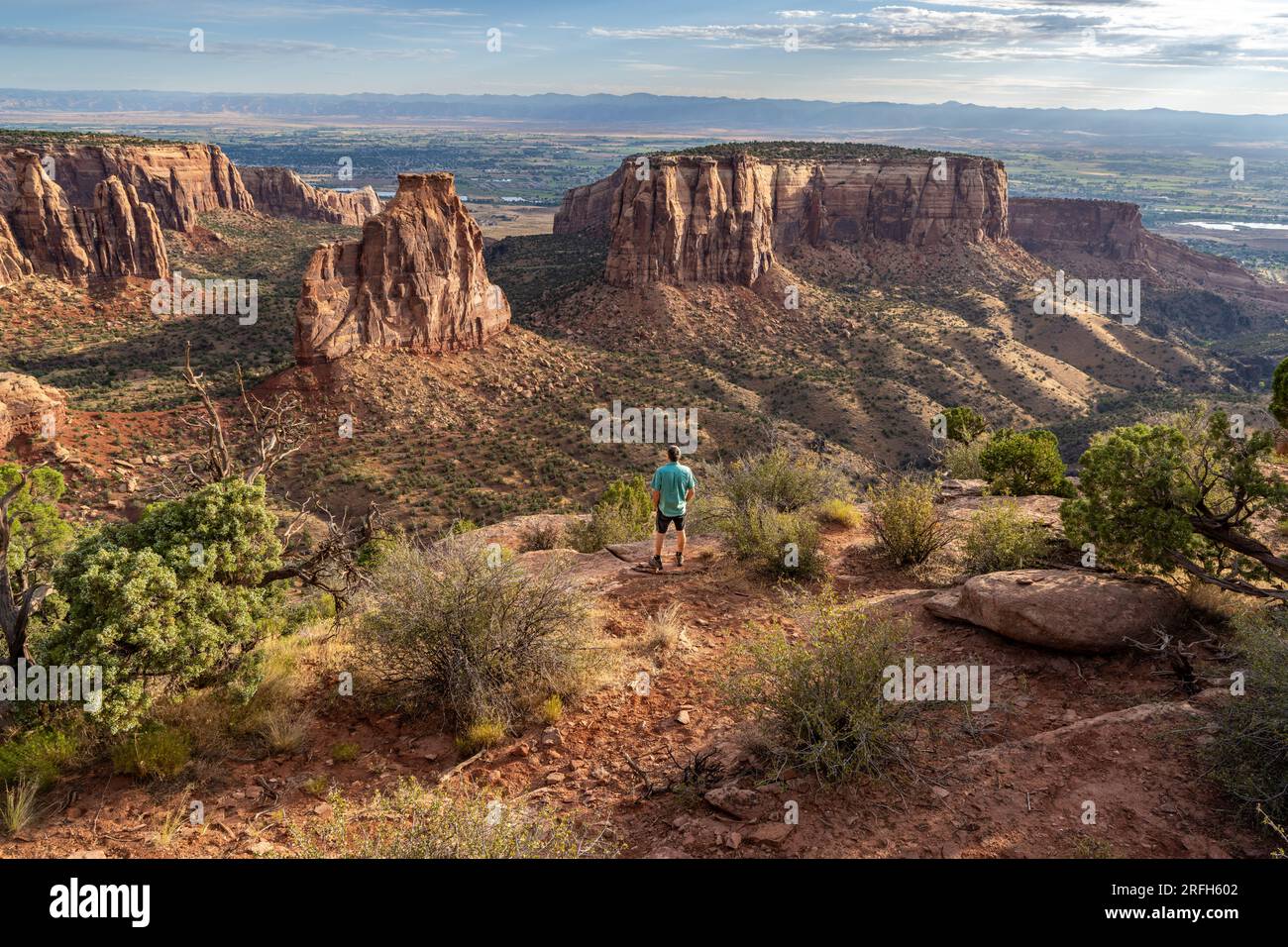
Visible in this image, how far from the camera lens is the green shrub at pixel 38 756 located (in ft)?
20.9

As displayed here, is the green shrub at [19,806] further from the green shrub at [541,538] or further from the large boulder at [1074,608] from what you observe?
the green shrub at [541,538]

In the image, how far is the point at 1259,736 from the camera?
5914mm

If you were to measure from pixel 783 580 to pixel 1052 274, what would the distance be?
11071cm

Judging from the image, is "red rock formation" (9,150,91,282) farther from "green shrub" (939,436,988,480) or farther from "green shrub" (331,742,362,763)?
"green shrub" (331,742,362,763)

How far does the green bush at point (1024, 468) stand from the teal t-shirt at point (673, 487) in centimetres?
1053

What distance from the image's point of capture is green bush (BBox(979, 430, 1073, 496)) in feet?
60.7

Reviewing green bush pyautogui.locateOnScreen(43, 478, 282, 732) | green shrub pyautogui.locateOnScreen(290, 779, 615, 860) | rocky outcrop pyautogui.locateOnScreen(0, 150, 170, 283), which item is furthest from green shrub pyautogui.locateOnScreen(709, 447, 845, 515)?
rocky outcrop pyautogui.locateOnScreen(0, 150, 170, 283)

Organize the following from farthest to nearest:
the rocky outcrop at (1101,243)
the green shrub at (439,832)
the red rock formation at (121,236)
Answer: the rocky outcrop at (1101,243), the red rock formation at (121,236), the green shrub at (439,832)

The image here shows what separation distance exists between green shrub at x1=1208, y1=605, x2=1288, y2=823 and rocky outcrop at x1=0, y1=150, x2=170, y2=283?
76.8 m

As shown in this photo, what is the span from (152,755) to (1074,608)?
32.3 ft

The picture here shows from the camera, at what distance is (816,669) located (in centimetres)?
666

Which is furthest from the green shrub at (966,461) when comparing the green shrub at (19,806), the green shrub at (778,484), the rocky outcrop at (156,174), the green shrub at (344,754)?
the rocky outcrop at (156,174)

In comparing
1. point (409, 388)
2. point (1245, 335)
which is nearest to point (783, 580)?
point (409, 388)
